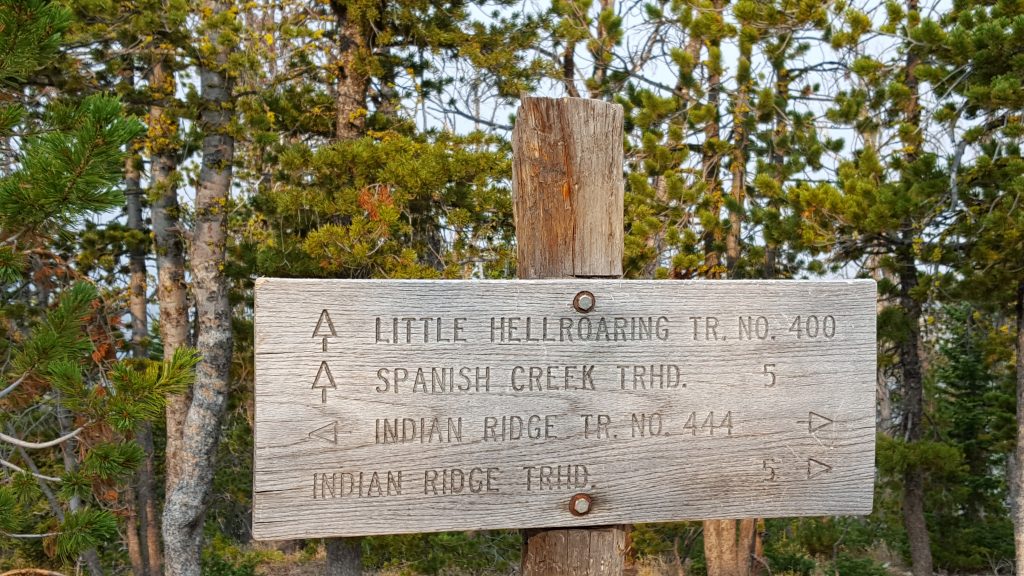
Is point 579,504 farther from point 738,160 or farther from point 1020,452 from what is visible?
point 738,160

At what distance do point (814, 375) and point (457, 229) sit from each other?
5.56 m

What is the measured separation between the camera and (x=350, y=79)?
8672 mm

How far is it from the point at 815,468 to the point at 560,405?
64cm

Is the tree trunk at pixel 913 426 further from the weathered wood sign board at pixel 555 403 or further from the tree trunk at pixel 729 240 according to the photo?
the weathered wood sign board at pixel 555 403

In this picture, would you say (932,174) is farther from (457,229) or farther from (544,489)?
(544,489)

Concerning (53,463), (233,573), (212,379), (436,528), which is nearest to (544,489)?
(436,528)

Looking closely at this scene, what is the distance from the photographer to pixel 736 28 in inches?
289

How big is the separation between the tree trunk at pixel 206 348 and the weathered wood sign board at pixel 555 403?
26.3 ft

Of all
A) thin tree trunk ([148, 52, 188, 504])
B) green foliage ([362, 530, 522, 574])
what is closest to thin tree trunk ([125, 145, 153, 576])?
thin tree trunk ([148, 52, 188, 504])

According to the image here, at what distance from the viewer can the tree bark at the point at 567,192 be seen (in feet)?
6.86

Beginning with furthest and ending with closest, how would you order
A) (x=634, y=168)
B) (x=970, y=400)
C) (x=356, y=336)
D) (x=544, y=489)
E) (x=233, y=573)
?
(x=970, y=400) < (x=233, y=573) < (x=634, y=168) < (x=544, y=489) < (x=356, y=336)

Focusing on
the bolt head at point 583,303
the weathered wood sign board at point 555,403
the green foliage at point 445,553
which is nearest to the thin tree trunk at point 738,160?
the green foliage at point 445,553

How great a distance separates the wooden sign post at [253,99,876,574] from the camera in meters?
1.74

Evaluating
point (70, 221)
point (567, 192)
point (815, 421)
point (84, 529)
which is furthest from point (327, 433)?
point (84, 529)
